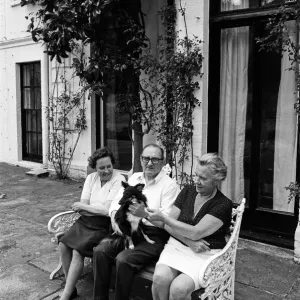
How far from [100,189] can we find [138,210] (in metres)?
0.86

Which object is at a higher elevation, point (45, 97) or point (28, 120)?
point (45, 97)

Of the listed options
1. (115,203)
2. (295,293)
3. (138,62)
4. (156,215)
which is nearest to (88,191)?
(115,203)

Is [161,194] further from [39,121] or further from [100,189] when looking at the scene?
Answer: [39,121]

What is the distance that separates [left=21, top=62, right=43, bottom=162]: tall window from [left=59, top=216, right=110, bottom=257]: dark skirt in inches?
268

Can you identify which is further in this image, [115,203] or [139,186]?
[115,203]

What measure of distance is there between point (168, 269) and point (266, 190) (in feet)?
8.48

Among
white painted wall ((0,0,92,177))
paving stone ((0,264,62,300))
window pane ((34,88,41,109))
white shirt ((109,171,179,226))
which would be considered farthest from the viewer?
window pane ((34,88,41,109))

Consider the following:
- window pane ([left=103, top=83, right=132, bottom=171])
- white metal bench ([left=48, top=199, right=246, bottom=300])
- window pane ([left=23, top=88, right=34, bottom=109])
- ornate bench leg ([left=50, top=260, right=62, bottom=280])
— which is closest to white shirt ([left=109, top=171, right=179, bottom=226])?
white metal bench ([left=48, top=199, right=246, bottom=300])

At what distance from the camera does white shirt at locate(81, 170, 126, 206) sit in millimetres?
3652

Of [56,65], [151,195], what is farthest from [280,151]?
[56,65]

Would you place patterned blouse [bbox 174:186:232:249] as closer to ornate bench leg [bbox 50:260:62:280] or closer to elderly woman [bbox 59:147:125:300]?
elderly woman [bbox 59:147:125:300]

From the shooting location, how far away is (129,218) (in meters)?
3.14

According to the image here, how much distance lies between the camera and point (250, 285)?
12.0 feet

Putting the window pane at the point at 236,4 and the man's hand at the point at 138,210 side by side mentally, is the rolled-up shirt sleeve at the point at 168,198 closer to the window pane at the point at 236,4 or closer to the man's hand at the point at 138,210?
the man's hand at the point at 138,210
